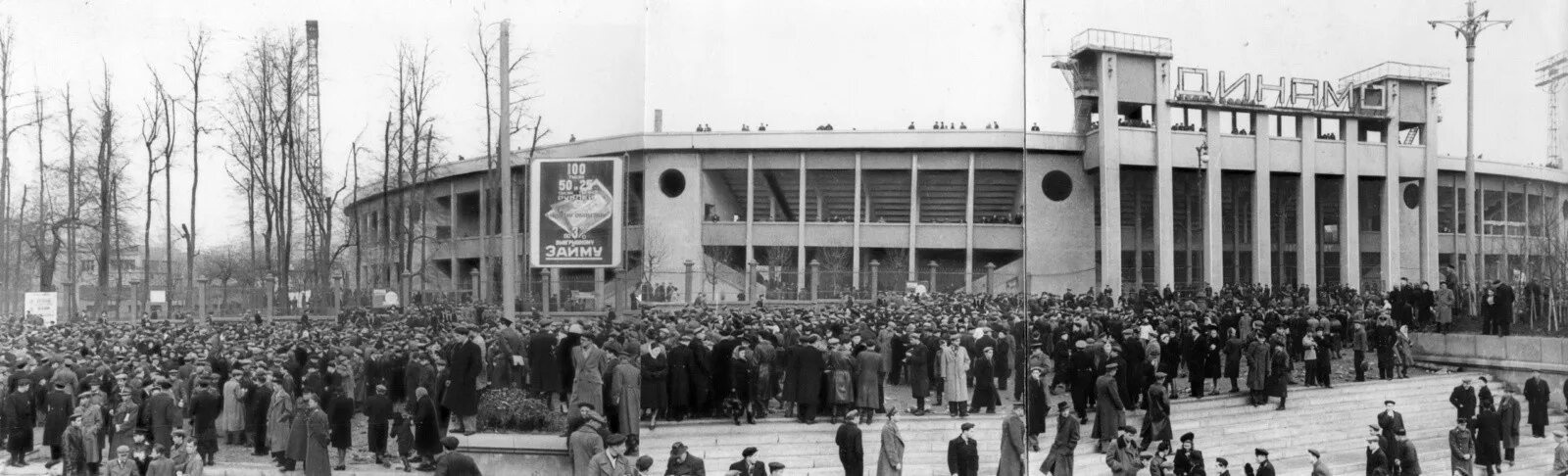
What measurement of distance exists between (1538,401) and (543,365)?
521 inches

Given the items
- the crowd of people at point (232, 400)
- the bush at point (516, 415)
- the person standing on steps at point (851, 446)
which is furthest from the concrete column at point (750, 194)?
the person standing on steps at point (851, 446)

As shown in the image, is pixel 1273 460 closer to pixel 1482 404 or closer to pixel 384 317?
pixel 1482 404

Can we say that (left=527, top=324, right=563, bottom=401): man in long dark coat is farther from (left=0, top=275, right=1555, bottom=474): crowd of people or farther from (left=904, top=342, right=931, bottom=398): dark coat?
(left=904, top=342, right=931, bottom=398): dark coat

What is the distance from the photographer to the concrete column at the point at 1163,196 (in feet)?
112

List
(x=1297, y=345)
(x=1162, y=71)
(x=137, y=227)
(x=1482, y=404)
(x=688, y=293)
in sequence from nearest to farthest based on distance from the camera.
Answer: (x=1482, y=404) → (x=1297, y=345) → (x=137, y=227) → (x=688, y=293) → (x=1162, y=71)

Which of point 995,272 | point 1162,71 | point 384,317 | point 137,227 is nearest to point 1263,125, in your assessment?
point 1162,71

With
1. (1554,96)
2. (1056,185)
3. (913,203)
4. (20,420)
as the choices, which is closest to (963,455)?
(1554,96)

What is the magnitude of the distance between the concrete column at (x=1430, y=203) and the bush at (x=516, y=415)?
22.7m

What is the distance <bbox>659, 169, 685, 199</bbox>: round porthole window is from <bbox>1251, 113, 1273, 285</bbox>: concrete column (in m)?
19.7

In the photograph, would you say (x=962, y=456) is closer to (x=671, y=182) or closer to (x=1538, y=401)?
(x=1538, y=401)

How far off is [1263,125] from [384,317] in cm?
2705

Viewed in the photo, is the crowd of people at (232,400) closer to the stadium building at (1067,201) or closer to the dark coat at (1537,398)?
the stadium building at (1067,201)

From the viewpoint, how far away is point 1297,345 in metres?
18.9

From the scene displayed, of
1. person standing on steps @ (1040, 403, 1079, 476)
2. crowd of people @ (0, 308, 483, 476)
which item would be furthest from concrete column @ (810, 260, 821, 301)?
person standing on steps @ (1040, 403, 1079, 476)
